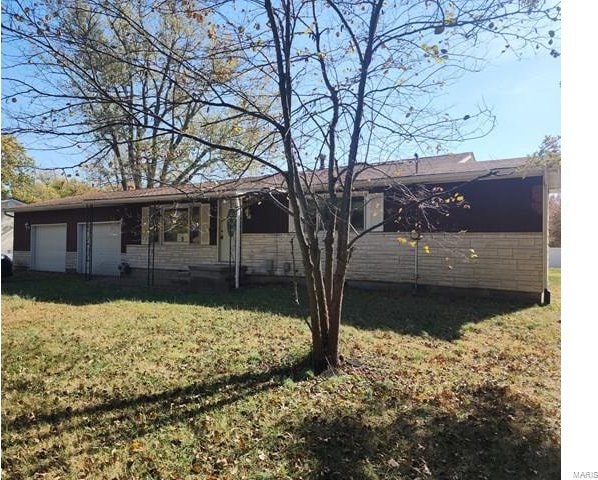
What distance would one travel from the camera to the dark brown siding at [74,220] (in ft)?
53.7

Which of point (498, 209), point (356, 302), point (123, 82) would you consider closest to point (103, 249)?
point (356, 302)

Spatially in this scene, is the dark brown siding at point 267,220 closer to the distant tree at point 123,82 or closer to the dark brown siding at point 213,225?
the dark brown siding at point 213,225

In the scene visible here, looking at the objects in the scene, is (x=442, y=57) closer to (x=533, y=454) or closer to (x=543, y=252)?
(x=533, y=454)

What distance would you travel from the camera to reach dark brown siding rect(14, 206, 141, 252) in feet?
53.7

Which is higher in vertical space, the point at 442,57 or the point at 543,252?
the point at 442,57

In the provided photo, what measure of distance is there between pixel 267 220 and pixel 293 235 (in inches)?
57.3

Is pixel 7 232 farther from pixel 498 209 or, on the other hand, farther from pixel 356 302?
pixel 498 209

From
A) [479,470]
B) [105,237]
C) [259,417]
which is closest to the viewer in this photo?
[479,470]

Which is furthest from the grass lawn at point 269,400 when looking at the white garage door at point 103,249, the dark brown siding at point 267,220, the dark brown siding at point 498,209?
the white garage door at point 103,249

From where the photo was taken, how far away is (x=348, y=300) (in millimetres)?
10430

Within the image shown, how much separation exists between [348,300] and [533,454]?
22.6 feet

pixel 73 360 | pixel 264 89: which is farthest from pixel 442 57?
pixel 73 360

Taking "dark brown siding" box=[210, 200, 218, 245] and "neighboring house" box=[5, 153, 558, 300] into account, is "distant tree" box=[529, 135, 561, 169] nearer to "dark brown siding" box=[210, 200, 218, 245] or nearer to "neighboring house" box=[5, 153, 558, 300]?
"neighboring house" box=[5, 153, 558, 300]

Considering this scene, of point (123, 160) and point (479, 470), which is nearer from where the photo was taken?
point (479, 470)
